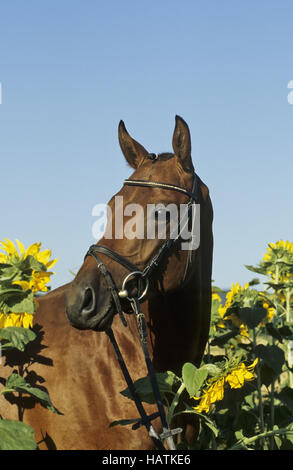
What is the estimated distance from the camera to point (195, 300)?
174 inches

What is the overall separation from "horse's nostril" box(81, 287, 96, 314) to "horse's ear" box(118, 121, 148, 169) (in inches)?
58.4

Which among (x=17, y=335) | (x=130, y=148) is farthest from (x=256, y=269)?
(x=17, y=335)

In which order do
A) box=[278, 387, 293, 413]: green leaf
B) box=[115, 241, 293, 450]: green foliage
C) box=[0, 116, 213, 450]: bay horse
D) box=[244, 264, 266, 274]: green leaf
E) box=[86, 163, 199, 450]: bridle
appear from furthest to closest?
box=[244, 264, 266, 274]: green leaf → box=[278, 387, 293, 413]: green leaf → box=[0, 116, 213, 450]: bay horse → box=[86, 163, 199, 450]: bridle → box=[115, 241, 293, 450]: green foliage

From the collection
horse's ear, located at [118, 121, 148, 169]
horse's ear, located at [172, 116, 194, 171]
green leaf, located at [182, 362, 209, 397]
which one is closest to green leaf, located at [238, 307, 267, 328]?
horse's ear, located at [172, 116, 194, 171]

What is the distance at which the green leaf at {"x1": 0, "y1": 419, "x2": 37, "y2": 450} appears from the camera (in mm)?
2938

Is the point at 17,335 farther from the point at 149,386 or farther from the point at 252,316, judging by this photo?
the point at 252,316

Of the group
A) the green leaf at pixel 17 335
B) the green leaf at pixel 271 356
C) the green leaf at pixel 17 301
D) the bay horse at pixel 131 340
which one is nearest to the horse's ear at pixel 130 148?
the bay horse at pixel 131 340

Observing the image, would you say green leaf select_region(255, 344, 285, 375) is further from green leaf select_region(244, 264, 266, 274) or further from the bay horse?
green leaf select_region(244, 264, 266, 274)

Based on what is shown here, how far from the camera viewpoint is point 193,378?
324 cm

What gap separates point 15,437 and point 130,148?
2.61 meters

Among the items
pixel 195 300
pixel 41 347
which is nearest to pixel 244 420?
pixel 195 300
